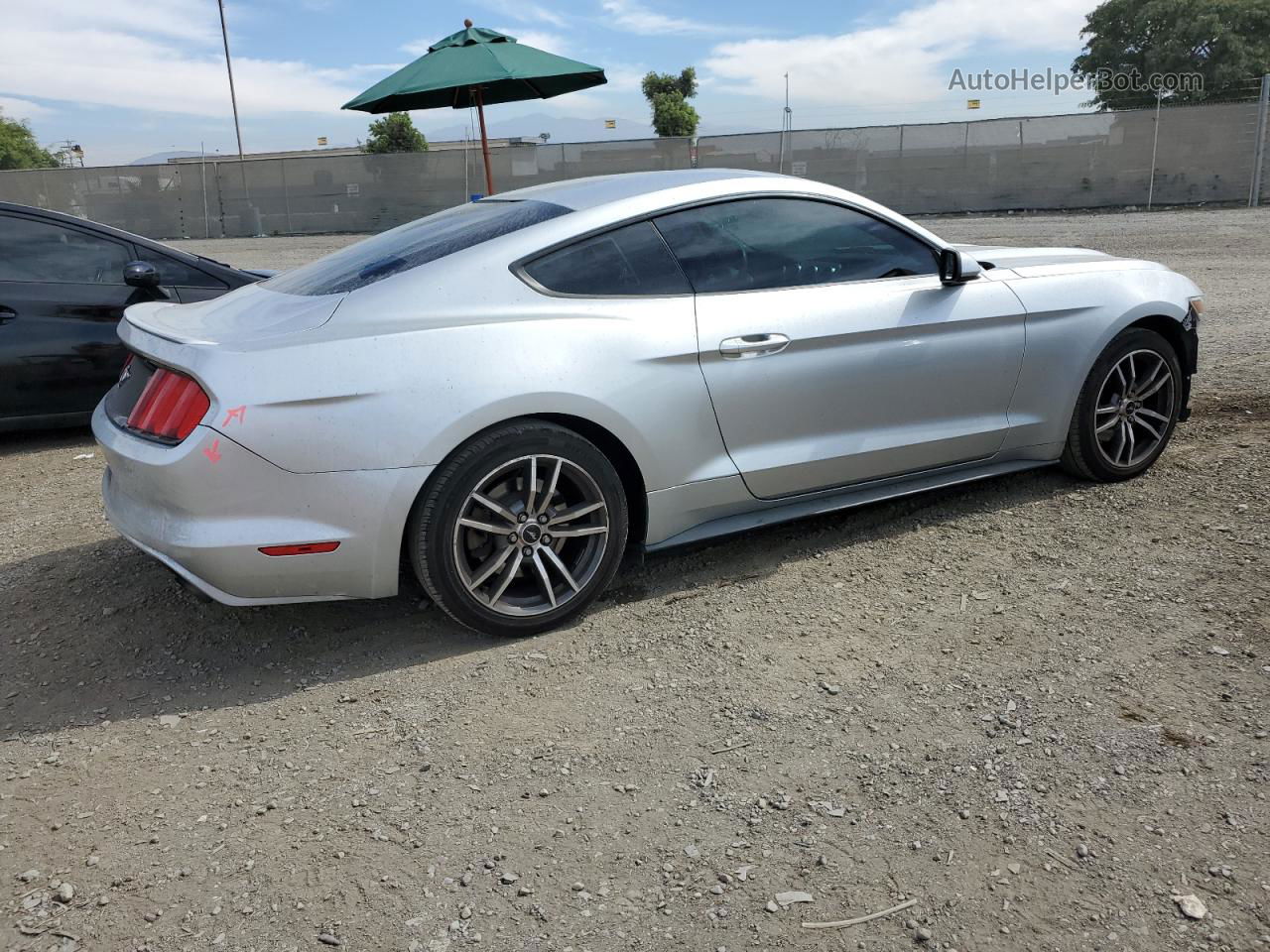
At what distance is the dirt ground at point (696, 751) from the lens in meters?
2.29

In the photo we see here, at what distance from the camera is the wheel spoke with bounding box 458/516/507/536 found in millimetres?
3357

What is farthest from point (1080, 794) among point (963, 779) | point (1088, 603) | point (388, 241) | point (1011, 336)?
point (388, 241)

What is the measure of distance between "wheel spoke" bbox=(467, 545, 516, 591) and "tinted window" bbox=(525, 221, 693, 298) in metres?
0.90

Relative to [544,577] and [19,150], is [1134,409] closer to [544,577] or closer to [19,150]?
[544,577]

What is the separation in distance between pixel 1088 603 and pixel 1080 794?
1177mm

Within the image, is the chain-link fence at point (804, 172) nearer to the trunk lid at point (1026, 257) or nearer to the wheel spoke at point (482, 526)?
the trunk lid at point (1026, 257)

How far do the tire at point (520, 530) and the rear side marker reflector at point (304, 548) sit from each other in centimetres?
25

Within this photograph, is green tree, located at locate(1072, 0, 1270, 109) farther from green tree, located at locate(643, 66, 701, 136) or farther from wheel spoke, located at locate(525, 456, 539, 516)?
wheel spoke, located at locate(525, 456, 539, 516)

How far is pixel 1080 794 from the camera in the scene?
260 cm

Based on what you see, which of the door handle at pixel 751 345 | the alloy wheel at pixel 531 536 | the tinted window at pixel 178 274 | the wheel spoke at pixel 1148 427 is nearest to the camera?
the alloy wheel at pixel 531 536

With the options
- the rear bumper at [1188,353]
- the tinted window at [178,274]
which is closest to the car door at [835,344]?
the rear bumper at [1188,353]

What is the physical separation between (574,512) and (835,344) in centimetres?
120

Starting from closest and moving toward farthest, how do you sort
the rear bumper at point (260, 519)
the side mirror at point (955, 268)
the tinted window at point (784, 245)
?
the rear bumper at point (260, 519) < the tinted window at point (784, 245) < the side mirror at point (955, 268)

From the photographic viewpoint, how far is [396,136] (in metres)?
60.2
